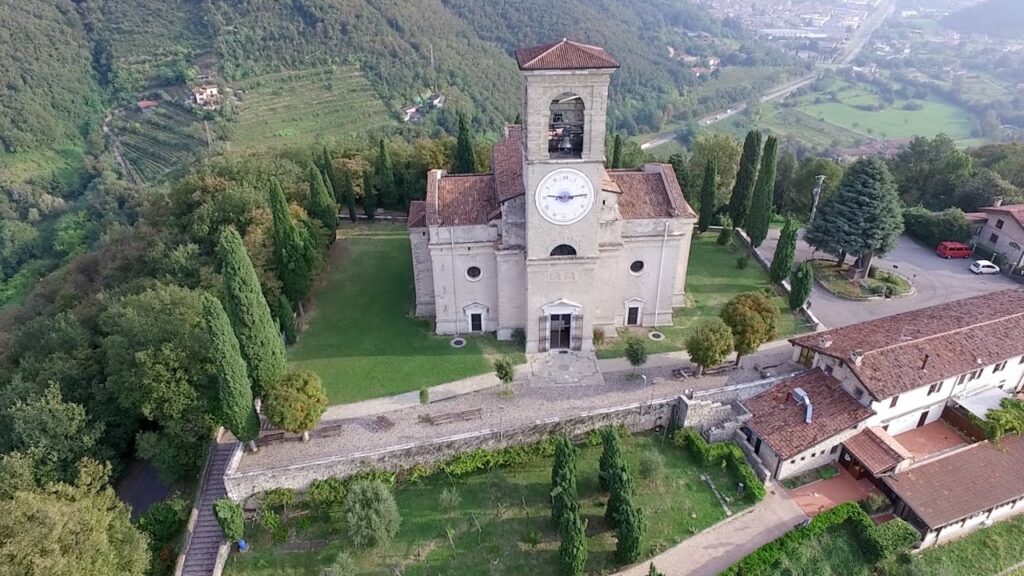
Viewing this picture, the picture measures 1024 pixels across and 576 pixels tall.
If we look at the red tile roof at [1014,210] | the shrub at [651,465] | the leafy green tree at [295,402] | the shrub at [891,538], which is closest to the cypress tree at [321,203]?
the leafy green tree at [295,402]

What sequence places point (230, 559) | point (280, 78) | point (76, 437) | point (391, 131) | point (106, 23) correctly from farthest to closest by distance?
1. point (106, 23)
2. point (280, 78)
3. point (391, 131)
4. point (76, 437)
5. point (230, 559)

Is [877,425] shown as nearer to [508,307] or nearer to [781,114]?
[508,307]

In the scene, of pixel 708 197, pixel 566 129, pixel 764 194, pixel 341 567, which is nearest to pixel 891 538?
pixel 341 567

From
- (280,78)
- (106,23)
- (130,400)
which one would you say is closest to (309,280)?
(130,400)

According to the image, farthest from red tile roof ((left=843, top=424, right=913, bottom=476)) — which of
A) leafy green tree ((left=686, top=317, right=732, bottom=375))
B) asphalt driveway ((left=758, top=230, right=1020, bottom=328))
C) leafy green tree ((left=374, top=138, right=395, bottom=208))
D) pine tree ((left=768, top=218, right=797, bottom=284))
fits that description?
leafy green tree ((left=374, top=138, right=395, bottom=208))

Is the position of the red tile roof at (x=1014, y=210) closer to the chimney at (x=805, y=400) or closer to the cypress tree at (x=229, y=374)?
the chimney at (x=805, y=400)

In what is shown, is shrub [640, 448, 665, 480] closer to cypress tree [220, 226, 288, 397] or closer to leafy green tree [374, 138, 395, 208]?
A: cypress tree [220, 226, 288, 397]
